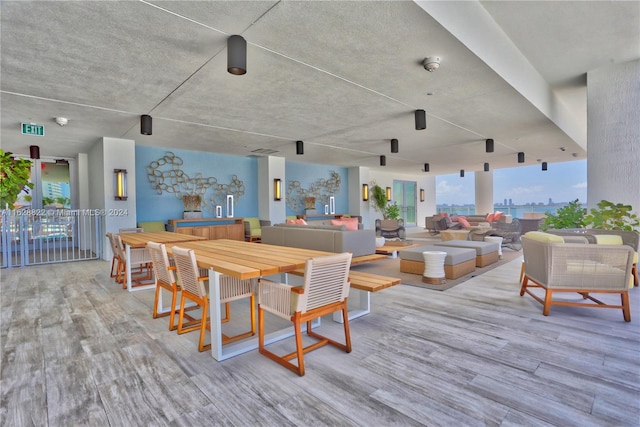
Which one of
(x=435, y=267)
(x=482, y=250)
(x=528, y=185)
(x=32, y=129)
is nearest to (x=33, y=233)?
(x=32, y=129)

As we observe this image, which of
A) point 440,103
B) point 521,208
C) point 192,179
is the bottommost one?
point 521,208

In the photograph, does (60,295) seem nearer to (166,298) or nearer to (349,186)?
(166,298)

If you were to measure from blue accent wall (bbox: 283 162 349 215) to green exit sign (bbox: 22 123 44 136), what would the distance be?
19.0 feet

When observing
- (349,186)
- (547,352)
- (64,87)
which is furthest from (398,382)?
(349,186)

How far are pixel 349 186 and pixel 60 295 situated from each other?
399 inches

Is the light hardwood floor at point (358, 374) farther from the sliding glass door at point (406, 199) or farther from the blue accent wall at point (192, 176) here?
the sliding glass door at point (406, 199)

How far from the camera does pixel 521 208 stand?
14094 mm

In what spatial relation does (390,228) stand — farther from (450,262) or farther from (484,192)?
(484,192)

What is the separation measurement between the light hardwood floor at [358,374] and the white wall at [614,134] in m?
1.88

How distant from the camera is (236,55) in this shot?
2779 mm

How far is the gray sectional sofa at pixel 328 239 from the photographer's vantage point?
5469 mm

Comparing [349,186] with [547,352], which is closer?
[547,352]

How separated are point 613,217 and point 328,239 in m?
3.98

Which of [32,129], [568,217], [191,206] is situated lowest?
[568,217]
